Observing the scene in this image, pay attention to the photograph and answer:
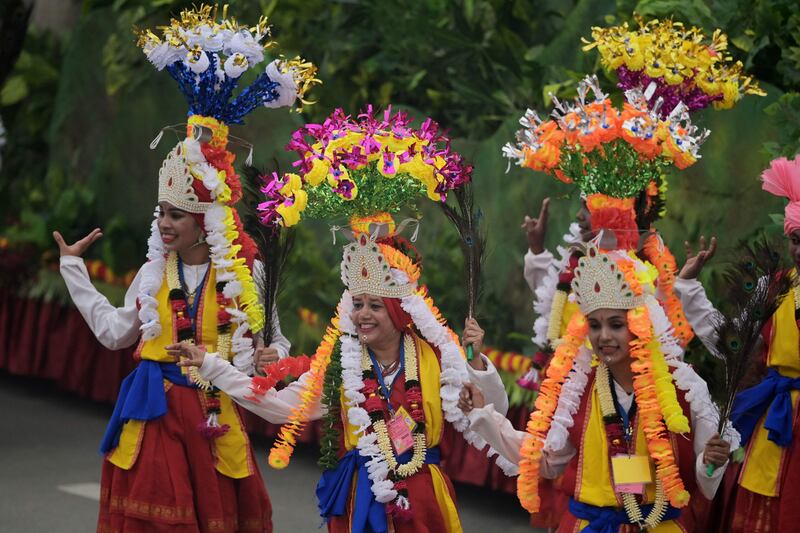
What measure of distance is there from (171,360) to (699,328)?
7.86 ft

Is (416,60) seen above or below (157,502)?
above

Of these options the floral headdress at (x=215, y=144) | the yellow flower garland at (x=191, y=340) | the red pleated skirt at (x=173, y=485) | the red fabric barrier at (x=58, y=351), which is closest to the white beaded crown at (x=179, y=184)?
the floral headdress at (x=215, y=144)

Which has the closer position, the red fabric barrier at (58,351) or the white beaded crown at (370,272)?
the white beaded crown at (370,272)

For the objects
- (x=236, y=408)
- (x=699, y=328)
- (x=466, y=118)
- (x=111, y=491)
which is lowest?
(x=111, y=491)

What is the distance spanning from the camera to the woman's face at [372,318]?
5363mm

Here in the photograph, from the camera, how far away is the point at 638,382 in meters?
4.96

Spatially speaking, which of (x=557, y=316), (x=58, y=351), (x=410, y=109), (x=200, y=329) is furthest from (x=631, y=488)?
(x=58, y=351)

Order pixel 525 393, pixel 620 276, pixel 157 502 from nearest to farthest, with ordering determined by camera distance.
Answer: pixel 620 276 → pixel 157 502 → pixel 525 393

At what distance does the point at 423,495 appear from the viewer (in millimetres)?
5289

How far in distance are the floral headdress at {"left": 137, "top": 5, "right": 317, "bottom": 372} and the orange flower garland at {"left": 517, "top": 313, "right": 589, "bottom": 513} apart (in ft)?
5.05

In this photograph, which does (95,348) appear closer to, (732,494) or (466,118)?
(466,118)

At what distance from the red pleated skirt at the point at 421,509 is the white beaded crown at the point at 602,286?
90cm

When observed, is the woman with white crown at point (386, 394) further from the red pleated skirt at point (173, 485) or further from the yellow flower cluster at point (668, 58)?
the yellow flower cluster at point (668, 58)

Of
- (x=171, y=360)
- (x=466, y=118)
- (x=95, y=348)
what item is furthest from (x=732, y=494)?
(x=95, y=348)
